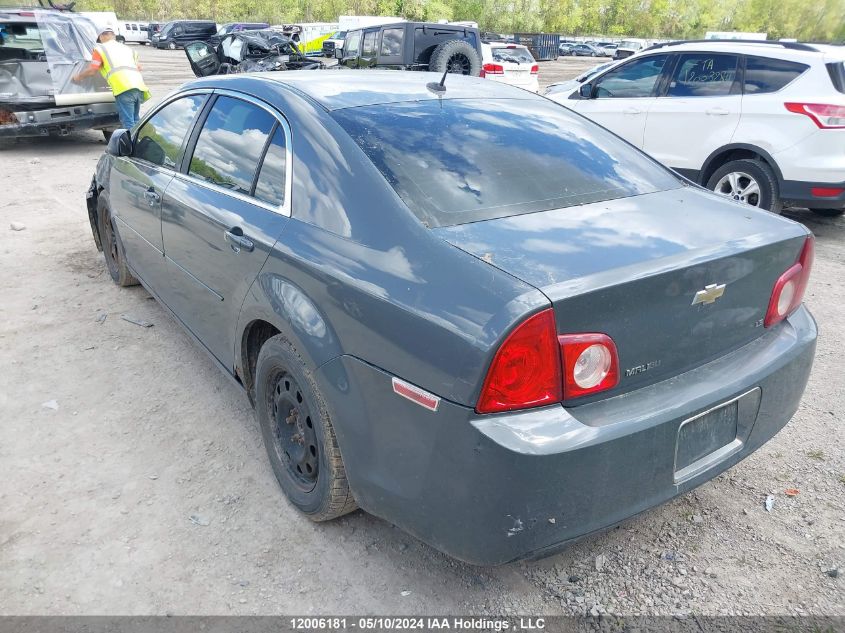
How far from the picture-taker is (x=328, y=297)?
224 centimetres

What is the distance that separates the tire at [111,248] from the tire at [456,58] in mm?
9815

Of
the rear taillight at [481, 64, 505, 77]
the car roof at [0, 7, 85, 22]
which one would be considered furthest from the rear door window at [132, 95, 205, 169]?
the rear taillight at [481, 64, 505, 77]

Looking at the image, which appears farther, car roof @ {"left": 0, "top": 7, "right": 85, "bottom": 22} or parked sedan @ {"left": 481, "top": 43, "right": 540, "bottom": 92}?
parked sedan @ {"left": 481, "top": 43, "right": 540, "bottom": 92}

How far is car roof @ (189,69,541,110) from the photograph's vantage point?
9.17 ft

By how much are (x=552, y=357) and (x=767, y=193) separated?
214 inches

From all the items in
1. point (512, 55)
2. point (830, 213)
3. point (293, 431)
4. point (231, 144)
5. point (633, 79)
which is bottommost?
point (830, 213)

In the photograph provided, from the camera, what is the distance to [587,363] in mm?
1903

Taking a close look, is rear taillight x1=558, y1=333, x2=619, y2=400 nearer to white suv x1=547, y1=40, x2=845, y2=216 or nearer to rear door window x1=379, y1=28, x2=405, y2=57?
white suv x1=547, y1=40, x2=845, y2=216

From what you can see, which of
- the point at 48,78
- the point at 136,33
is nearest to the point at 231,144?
the point at 48,78

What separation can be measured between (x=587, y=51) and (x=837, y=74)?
5343 cm

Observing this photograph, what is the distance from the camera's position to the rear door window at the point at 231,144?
9.43 ft

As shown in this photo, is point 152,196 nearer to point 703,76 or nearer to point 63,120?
point 703,76

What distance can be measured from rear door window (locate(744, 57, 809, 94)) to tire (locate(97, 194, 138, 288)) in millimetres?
5861

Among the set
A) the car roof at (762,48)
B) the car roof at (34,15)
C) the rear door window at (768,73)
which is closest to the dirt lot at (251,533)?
the rear door window at (768,73)
